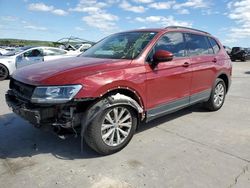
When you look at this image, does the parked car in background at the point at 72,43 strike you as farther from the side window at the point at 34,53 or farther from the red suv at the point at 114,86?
the red suv at the point at 114,86

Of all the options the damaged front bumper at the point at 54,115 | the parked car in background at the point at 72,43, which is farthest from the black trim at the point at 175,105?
the parked car in background at the point at 72,43

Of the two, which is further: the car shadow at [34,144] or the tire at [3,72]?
the tire at [3,72]

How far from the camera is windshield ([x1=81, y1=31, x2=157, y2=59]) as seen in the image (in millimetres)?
4430

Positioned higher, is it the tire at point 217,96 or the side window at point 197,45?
the side window at point 197,45

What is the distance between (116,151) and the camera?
399 cm

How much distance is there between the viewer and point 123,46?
15.5 ft

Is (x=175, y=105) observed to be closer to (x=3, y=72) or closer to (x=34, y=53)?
(x=3, y=72)

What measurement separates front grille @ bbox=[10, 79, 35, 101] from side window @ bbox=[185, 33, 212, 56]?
2.94 m

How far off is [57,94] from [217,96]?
158 inches

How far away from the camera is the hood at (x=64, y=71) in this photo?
3570 mm

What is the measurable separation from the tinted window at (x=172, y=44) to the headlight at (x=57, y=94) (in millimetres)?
1483

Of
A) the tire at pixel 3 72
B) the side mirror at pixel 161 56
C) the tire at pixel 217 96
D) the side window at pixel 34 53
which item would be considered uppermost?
the side mirror at pixel 161 56

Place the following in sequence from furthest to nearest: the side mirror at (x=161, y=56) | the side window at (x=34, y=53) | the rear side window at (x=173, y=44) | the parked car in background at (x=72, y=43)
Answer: the parked car in background at (x=72, y=43) < the side window at (x=34, y=53) < the rear side window at (x=173, y=44) < the side mirror at (x=161, y=56)

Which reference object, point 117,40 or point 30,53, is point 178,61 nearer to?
point 117,40
